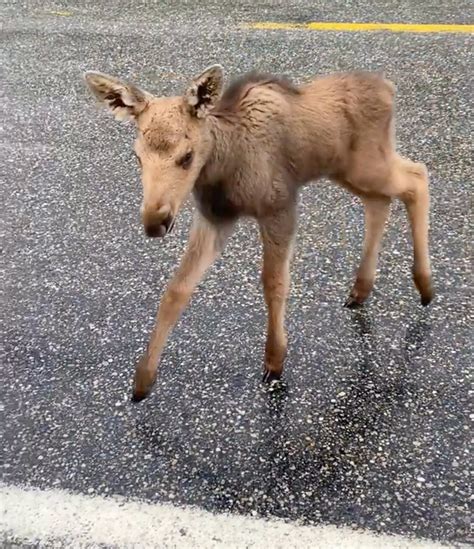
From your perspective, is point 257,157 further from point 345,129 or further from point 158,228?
point 158,228

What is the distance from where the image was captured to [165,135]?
2.62 metres

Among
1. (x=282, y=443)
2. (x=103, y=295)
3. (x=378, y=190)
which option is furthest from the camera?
(x=103, y=295)

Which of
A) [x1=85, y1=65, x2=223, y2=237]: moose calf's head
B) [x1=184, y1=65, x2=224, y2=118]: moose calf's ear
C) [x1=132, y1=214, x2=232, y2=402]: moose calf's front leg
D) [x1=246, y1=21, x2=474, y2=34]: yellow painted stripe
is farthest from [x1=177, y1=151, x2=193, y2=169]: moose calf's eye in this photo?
[x1=246, y1=21, x2=474, y2=34]: yellow painted stripe

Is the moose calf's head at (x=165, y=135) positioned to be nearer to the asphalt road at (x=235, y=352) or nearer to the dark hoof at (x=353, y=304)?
the asphalt road at (x=235, y=352)

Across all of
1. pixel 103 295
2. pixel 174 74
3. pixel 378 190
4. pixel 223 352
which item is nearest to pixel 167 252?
pixel 103 295

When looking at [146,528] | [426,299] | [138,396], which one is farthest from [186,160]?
[426,299]

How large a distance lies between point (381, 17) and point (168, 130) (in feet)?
16.6

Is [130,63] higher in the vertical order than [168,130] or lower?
lower

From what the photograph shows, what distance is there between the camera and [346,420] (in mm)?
3088

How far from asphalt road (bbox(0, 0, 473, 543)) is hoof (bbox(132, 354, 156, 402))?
67mm

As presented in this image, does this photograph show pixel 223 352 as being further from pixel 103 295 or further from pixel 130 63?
pixel 130 63

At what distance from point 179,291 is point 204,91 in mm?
825

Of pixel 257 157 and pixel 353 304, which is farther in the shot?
pixel 353 304

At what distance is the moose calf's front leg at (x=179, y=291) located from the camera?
124 inches
